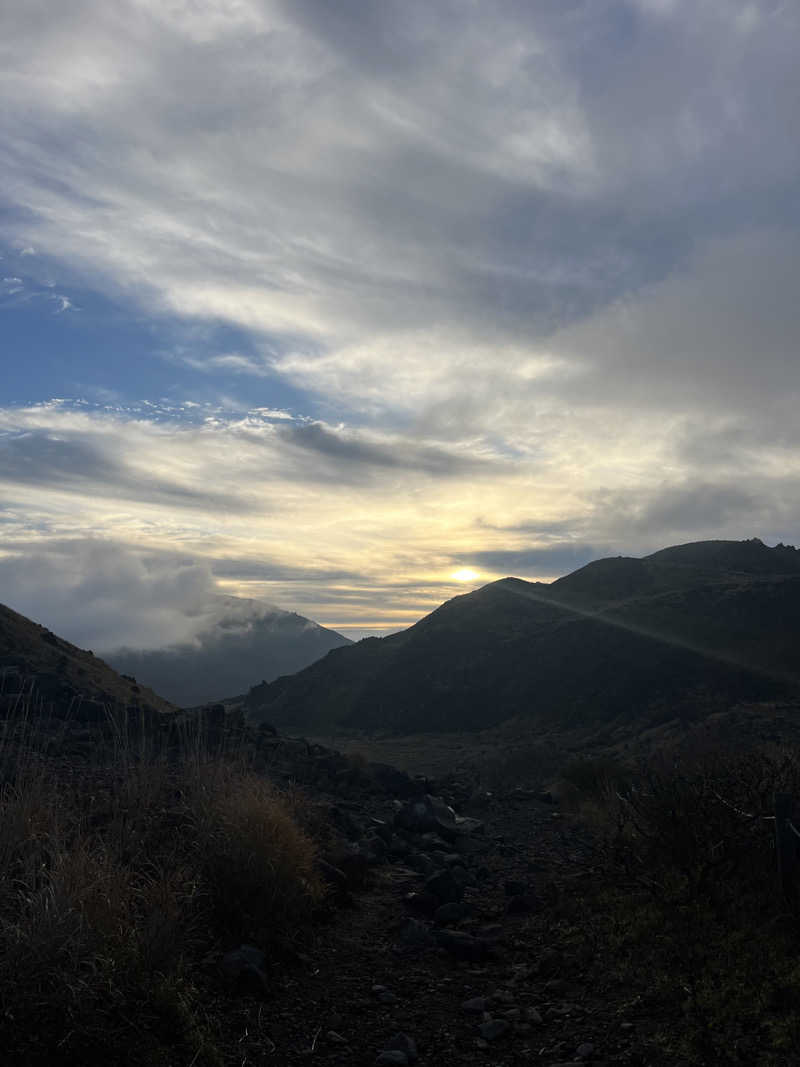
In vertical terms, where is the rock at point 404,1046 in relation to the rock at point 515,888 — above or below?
above

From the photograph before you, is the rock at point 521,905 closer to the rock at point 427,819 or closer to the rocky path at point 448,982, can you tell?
the rocky path at point 448,982

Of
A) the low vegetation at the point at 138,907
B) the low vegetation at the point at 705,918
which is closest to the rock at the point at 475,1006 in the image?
the low vegetation at the point at 705,918

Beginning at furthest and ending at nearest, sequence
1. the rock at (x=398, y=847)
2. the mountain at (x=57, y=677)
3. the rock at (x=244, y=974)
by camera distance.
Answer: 1. the mountain at (x=57, y=677)
2. the rock at (x=398, y=847)
3. the rock at (x=244, y=974)

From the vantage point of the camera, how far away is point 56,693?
2147cm

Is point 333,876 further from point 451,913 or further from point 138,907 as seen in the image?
point 138,907

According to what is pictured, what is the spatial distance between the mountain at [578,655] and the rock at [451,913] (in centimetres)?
3013

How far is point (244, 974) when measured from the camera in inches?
244

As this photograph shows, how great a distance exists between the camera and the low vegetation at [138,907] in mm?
4602

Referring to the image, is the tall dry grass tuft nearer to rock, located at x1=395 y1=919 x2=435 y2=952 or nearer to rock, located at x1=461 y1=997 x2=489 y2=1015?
rock, located at x1=395 y1=919 x2=435 y2=952

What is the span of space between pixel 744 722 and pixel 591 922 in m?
24.7

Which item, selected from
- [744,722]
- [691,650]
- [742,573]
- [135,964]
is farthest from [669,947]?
[742,573]

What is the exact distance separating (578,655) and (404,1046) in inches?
1903

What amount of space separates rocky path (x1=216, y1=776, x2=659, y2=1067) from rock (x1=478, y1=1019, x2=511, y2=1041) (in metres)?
0.01

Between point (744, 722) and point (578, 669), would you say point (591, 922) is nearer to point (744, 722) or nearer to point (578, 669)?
point (744, 722)
